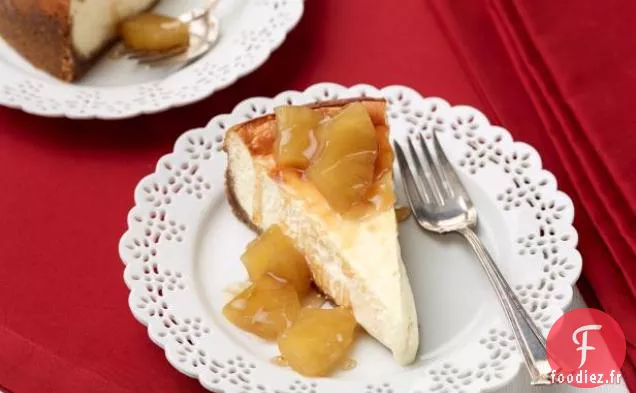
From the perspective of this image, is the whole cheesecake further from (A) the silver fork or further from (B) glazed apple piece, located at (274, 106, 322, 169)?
(A) the silver fork

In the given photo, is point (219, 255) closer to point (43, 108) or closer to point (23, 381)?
point (23, 381)

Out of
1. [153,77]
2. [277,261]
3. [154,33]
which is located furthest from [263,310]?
[154,33]

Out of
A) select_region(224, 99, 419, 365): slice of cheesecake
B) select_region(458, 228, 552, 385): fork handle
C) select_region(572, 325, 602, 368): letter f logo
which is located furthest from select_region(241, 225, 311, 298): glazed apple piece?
select_region(572, 325, 602, 368): letter f logo

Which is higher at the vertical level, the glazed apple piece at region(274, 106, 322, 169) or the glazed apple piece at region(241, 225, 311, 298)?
the glazed apple piece at region(274, 106, 322, 169)

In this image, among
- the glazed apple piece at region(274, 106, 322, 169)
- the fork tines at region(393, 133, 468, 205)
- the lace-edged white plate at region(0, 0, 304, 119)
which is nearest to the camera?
the glazed apple piece at region(274, 106, 322, 169)

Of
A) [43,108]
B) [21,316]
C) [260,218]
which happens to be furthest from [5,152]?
[260,218]

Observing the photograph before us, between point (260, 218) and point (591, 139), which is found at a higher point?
point (260, 218)
